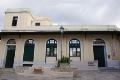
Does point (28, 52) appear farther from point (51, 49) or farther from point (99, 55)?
point (99, 55)

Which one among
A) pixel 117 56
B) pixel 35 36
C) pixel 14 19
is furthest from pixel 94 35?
pixel 14 19

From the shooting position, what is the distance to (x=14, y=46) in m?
28.8

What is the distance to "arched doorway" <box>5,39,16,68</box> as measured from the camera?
2852 cm

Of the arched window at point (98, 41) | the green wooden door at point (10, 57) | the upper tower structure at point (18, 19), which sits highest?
the upper tower structure at point (18, 19)

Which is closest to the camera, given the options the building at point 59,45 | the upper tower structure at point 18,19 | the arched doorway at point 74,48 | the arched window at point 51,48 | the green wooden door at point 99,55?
the building at point 59,45

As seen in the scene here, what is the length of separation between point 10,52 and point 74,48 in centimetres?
813

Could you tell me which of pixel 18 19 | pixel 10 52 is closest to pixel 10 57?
pixel 10 52

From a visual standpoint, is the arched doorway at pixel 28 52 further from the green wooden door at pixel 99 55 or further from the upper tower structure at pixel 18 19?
the green wooden door at pixel 99 55

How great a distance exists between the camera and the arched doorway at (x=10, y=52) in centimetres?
2852

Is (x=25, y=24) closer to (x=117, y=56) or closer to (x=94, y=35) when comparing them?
(x=94, y=35)

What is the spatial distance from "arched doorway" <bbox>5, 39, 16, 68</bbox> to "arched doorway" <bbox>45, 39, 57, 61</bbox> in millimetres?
4328

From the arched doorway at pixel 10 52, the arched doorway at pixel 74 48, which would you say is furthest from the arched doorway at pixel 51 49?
the arched doorway at pixel 10 52

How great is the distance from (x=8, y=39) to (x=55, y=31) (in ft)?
20.3

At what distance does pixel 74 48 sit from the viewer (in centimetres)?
2791
